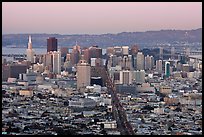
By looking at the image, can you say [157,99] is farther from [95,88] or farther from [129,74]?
[129,74]

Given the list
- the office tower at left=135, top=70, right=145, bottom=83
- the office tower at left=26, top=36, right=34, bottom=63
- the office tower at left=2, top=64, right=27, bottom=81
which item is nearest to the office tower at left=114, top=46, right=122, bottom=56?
the office tower at left=135, top=70, right=145, bottom=83

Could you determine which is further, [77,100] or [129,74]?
[129,74]

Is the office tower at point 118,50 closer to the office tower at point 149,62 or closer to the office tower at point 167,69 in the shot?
the office tower at point 149,62

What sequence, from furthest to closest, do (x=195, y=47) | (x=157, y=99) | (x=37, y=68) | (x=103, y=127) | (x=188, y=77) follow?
(x=37, y=68) → (x=188, y=77) → (x=195, y=47) → (x=157, y=99) → (x=103, y=127)

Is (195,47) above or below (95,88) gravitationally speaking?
above

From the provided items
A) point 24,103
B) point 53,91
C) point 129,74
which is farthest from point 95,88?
point 24,103

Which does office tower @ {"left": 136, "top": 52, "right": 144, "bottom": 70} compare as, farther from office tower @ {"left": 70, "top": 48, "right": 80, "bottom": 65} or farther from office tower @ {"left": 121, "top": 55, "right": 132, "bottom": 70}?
office tower @ {"left": 70, "top": 48, "right": 80, "bottom": 65}

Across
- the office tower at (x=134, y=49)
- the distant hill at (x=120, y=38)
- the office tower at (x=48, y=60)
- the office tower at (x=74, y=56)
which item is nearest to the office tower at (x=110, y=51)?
the distant hill at (x=120, y=38)
